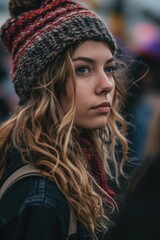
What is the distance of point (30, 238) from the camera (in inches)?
101

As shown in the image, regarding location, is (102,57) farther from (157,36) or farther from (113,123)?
(157,36)

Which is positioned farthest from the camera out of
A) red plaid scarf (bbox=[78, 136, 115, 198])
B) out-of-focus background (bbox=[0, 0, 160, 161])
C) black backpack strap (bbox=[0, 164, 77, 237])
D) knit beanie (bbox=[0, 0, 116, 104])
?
out-of-focus background (bbox=[0, 0, 160, 161])

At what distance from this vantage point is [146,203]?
1.92 meters

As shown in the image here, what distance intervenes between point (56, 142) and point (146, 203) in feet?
3.40

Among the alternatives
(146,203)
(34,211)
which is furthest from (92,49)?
(146,203)

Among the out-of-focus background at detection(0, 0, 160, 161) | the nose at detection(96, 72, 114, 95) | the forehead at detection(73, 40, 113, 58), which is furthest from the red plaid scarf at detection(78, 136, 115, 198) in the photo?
the out-of-focus background at detection(0, 0, 160, 161)

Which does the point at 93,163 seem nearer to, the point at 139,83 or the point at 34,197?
the point at 34,197

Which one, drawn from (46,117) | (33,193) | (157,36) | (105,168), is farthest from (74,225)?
(157,36)

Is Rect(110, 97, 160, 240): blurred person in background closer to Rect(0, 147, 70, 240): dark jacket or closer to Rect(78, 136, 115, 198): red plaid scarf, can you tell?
Rect(0, 147, 70, 240): dark jacket

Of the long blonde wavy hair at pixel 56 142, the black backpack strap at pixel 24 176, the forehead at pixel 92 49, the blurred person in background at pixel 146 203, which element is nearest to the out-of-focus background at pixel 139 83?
the forehead at pixel 92 49

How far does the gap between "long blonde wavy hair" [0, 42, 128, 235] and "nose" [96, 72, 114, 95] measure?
0.41ft

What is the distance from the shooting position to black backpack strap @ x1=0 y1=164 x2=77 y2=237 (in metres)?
2.74

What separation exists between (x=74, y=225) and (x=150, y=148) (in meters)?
0.88

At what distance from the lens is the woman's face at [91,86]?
9.86 feet
